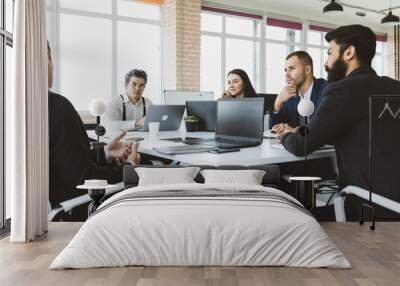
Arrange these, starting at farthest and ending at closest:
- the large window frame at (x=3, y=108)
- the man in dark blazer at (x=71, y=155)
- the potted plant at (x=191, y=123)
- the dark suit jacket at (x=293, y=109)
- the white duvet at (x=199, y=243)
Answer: the potted plant at (x=191, y=123), the dark suit jacket at (x=293, y=109), the man in dark blazer at (x=71, y=155), the large window frame at (x=3, y=108), the white duvet at (x=199, y=243)

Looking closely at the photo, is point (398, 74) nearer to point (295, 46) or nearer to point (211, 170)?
point (295, 46)

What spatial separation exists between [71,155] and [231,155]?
5.63 feet

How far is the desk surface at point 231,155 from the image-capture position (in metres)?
5.10

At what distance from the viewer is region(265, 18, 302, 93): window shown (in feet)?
17.7

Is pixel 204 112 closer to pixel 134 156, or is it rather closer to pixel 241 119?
pixel 241 119

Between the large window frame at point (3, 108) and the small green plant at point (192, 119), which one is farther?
the small green plant at point (192, 119)

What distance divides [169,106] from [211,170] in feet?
2.96

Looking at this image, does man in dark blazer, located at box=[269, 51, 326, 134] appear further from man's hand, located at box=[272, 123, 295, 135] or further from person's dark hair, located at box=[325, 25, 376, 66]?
person's dark hair, located at box=[325, 25, 376, 66]

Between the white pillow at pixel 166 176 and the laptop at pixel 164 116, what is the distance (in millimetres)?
545

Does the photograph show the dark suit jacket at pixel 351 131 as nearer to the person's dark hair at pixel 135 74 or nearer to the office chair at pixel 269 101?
the office chair at pixel 269 101

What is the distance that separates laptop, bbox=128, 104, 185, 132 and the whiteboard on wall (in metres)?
0.07

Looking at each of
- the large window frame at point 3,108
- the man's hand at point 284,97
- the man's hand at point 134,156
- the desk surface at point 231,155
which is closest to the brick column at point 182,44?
the desk surface at point 231,155

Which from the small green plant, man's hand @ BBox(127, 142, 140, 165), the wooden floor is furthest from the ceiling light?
the wooden floor

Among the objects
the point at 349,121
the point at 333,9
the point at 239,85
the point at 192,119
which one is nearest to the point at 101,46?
the point at 192,119
